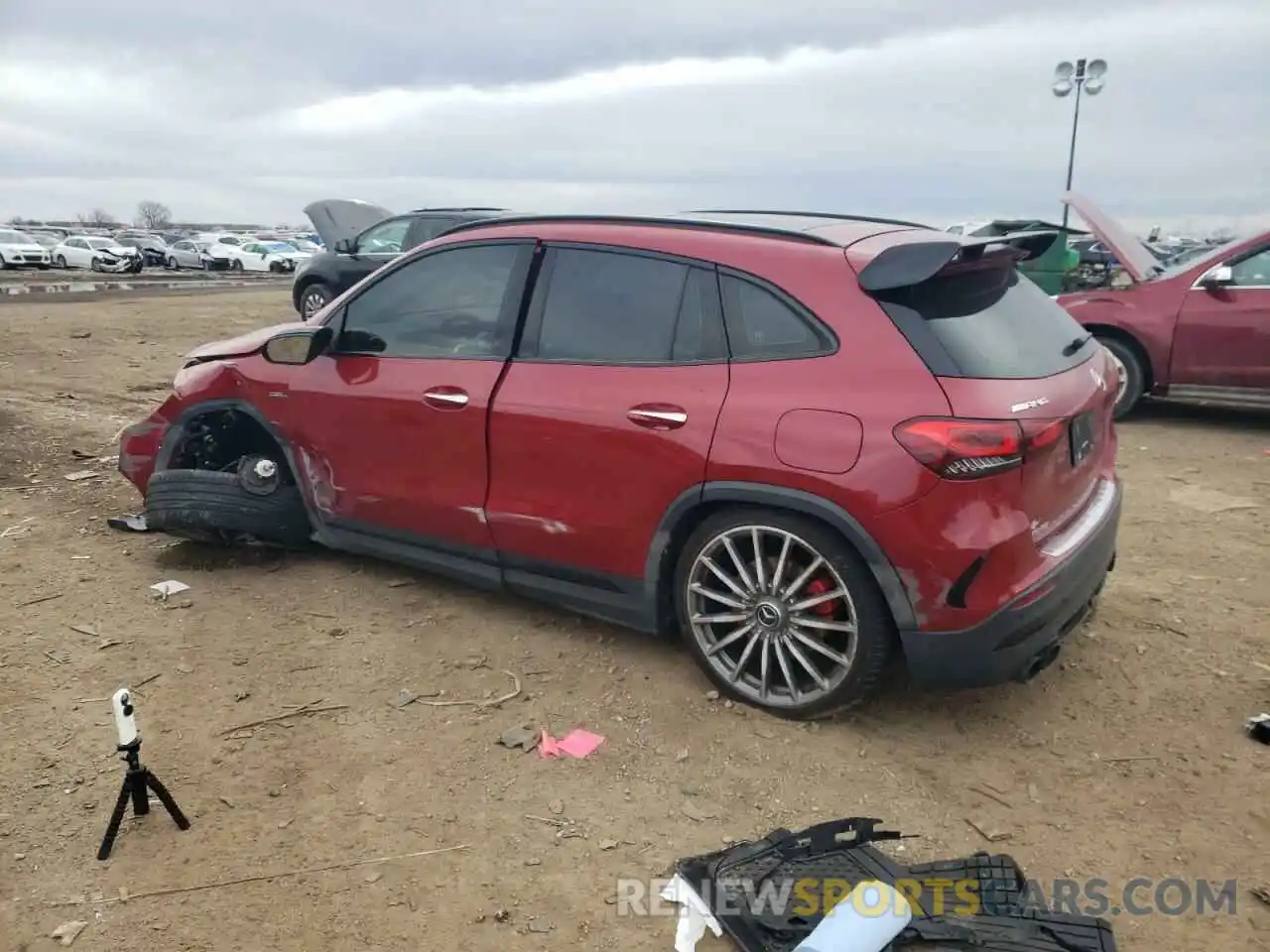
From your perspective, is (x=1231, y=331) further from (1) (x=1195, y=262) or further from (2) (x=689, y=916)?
(2) (x=689, y=916)

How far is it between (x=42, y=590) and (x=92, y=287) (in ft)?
77.8

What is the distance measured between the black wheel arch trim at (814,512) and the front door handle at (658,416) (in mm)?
239

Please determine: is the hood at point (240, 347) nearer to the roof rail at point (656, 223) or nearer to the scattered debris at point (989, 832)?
the roof rail at point (656, 223)

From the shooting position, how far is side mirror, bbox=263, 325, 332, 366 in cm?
435

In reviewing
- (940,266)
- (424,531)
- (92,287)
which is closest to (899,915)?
(940,266)

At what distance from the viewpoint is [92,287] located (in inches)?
971

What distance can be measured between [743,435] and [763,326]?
397mm

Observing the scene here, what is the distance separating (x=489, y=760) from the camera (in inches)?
125

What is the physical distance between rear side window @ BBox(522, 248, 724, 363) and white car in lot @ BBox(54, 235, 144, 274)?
3686 cm

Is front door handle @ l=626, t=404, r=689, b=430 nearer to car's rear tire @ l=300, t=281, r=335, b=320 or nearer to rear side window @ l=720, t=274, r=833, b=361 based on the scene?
rear side window @ l=720, t=274, r=833, b=361

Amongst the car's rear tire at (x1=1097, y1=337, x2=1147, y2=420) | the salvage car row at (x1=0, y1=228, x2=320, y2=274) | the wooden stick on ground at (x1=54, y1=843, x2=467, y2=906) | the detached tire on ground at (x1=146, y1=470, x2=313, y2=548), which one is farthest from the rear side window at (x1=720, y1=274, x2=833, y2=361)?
the salvage car row at (x1=0, y1=228, x2=320, y2=274)

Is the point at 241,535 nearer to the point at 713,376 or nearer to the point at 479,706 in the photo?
the point at 479,706

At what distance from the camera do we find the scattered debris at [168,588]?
4.45 m

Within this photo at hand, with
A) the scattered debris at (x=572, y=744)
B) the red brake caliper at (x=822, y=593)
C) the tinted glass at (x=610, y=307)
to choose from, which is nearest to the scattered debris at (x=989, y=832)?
the red brake caliper at (x=822, y=593)
